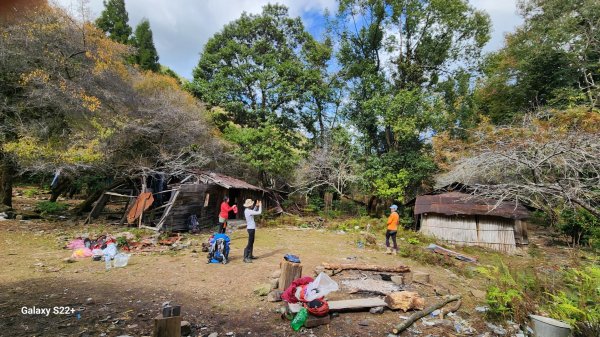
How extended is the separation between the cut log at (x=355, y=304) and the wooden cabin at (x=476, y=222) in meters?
9.95

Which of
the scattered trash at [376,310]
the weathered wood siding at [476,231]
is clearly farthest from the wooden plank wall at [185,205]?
the weathered wood siding at [476,231]

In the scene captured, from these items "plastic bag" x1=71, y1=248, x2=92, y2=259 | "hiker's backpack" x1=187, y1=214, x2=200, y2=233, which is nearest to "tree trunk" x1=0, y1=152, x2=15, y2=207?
"hiker's backpack" x1=187, y1=214, x2=200, y2=233

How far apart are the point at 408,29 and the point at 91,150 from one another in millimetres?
20773

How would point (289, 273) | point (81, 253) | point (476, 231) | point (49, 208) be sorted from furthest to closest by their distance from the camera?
1. point (49, 208)
2. point (476, 231)
3. point (81, 253)
4. point (289, 273)

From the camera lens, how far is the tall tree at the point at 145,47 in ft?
91.8

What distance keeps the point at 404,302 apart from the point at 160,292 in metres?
4.91

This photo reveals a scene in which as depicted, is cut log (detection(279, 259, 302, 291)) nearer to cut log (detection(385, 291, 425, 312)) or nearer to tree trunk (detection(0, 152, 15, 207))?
cut log (detection(385, 291, 425, 312))

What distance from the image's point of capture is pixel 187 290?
6.20 meters

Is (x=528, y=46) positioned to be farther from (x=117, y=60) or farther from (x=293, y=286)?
(x=117, y=60)

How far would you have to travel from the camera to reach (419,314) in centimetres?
514

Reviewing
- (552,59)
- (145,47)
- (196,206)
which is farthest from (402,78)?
(145,47)

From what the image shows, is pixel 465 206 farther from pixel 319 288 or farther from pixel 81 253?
pixel 81 253

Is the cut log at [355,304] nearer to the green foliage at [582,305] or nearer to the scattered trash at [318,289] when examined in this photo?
the scattered trash at [318,289]

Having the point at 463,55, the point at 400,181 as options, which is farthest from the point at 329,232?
the point at 463,55
